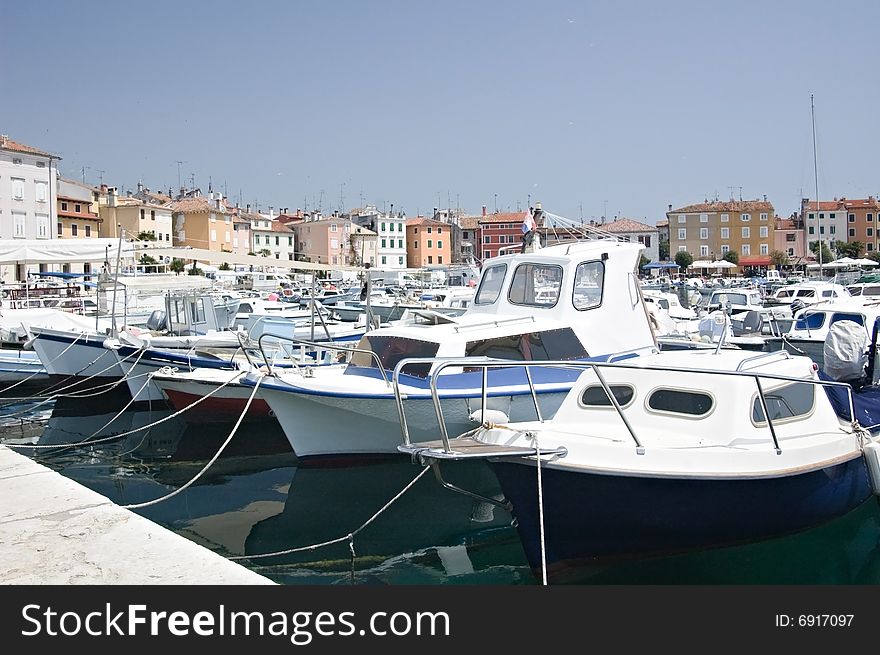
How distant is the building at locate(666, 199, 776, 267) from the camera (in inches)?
3666

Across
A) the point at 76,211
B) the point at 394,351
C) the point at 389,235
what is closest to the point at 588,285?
the point at 394,351

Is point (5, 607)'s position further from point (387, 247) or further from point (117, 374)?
point (387, 247)

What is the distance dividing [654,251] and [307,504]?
305ft

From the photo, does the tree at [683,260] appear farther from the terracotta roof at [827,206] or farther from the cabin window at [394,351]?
the cabin window at [394,351]

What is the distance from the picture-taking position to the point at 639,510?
7258mm

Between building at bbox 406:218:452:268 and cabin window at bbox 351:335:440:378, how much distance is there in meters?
87.9

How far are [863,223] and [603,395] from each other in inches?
3909

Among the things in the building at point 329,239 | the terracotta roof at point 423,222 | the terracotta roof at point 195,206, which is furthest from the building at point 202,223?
the terracotta roof at point 423,222

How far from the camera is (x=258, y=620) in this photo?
178 inches

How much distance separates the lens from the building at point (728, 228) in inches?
3666

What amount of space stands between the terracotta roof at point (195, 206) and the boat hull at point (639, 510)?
80307 mm

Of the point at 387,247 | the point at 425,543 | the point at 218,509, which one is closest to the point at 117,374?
the point at 218,509

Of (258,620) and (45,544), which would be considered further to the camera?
(45,544)

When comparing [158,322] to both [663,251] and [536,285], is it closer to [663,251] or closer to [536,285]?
[536,285]
